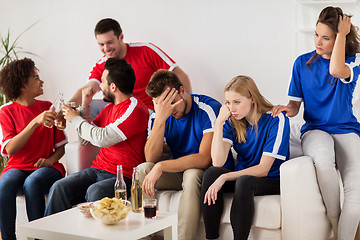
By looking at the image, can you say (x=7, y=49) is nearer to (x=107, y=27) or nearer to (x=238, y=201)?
(x=107, y=27)

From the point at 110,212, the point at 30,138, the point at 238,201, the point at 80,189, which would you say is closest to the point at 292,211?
the point at 238,201

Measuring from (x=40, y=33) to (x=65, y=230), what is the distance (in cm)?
300

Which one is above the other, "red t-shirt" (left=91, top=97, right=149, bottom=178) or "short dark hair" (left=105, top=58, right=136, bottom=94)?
"short dark hair" (left=105, top=58, right=136, bottom=94)

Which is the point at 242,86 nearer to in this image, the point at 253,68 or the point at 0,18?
the point at 253,68

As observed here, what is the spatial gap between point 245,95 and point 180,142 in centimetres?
56

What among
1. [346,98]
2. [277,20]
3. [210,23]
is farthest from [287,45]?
[346,98]

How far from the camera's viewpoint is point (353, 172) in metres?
2.71

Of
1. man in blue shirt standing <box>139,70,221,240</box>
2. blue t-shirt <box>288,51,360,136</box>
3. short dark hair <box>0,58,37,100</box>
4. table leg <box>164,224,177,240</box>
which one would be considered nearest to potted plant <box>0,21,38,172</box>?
short dark hair <box>0,58,37,100</box>

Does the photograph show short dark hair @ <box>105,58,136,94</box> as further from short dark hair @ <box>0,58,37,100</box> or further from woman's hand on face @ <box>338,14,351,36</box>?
woman's hand on face @ <box>338,14,351,36</box>

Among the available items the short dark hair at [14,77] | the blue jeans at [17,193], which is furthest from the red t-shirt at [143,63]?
the blue jeans at [17,193]

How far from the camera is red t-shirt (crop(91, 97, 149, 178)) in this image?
312 centimetres

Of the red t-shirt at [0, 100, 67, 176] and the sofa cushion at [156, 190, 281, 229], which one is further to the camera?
the red t-shirt at [0, 100, 67, 176]

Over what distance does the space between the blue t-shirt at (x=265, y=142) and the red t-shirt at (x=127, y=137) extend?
23.4 inches

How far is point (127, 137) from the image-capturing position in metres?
3.14
